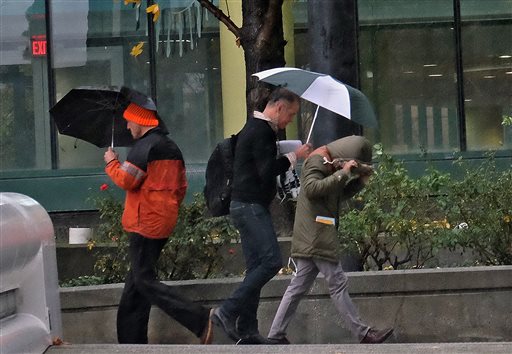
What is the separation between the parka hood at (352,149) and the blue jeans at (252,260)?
61 cm

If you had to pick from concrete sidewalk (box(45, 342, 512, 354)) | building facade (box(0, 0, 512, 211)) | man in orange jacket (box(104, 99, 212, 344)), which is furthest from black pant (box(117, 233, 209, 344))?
building facade (box(0, 0, 512, 211))

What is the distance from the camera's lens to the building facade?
49.4 ft

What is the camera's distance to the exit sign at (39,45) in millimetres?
15133

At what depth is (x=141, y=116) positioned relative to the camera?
780cm

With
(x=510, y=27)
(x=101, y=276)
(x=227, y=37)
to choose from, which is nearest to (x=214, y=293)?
(x=101, y=276)

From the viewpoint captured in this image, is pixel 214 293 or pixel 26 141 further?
pixel 26 141

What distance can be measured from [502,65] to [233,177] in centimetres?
836

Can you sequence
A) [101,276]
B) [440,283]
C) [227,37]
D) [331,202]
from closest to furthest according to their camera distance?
[331,202] → [440,283] → [101,276] → [227,37]

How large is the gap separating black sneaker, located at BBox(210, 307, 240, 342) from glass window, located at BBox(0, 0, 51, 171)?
817cm

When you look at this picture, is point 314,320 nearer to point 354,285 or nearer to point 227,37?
point 354,285

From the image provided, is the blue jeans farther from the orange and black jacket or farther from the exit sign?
the exit sign

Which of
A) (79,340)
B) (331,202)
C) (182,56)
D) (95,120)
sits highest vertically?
(182,56)

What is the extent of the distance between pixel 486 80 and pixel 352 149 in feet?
26.3

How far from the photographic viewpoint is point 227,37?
1494 cm
